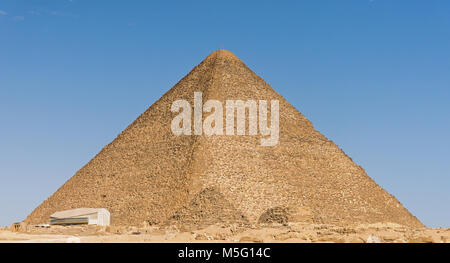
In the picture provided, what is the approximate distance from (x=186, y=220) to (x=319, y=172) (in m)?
16.9

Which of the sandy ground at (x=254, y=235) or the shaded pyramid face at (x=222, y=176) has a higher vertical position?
the shaded pyramid face at (x=222, y=176)

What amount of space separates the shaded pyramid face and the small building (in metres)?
1.71

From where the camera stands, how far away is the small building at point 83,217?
58125 millimetres

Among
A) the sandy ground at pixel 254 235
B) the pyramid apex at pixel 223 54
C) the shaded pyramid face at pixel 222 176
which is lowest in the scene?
the sandy ground at pixel 254 235

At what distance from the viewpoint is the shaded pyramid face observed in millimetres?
58969

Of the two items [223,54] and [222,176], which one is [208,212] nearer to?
[222,176]

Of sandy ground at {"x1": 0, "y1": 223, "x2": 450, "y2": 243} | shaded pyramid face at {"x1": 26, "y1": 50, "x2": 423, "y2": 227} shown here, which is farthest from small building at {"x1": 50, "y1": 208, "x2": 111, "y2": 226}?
sandy ground at {"x1": 0, "y1": 223, "x2": 450, "y2": 243}

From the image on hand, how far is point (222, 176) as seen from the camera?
203 feet

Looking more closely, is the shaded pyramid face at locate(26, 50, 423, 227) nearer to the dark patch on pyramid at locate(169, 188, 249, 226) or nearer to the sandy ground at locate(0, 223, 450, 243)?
the dark patch on pyramid at locate(169, 188, 249, 226)

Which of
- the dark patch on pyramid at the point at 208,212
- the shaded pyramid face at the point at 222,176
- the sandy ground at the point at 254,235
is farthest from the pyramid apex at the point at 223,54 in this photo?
the sandy ground at the point at 254,235

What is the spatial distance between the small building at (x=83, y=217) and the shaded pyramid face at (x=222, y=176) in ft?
5.60

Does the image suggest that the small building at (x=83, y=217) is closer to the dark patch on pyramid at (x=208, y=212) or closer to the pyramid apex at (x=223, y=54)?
the dark patch on pyramid at (x=208, y=212)

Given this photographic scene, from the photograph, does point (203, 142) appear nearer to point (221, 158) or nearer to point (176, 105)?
point (221, 158)
